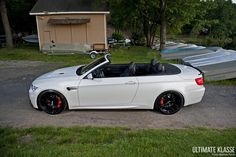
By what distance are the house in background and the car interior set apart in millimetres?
12462

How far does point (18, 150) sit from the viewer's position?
3.78 m

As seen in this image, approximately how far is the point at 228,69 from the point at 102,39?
12.5 meters

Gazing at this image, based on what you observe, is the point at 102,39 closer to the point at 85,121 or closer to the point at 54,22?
A: the point at 54,22

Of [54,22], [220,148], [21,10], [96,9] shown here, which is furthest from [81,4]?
[220,148]

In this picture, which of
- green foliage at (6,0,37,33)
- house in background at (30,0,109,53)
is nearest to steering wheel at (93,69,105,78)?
house in background at (30,0,109,53)

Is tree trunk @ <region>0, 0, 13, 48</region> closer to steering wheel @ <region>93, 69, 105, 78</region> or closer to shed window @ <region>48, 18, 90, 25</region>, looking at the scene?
shed window @ <region>48, 18, 90, 25</region>

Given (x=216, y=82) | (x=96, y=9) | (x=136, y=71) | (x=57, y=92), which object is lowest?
(x=216, y=82)

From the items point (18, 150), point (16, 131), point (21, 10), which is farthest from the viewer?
point (21, 10)

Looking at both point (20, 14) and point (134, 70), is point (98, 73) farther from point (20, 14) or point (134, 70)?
point (20, 14)

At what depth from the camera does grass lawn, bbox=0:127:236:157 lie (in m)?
3.68

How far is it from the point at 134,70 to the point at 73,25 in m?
14.5

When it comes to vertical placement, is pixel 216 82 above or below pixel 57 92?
below

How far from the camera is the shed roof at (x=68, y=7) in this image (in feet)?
61.8

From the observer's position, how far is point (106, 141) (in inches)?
163
